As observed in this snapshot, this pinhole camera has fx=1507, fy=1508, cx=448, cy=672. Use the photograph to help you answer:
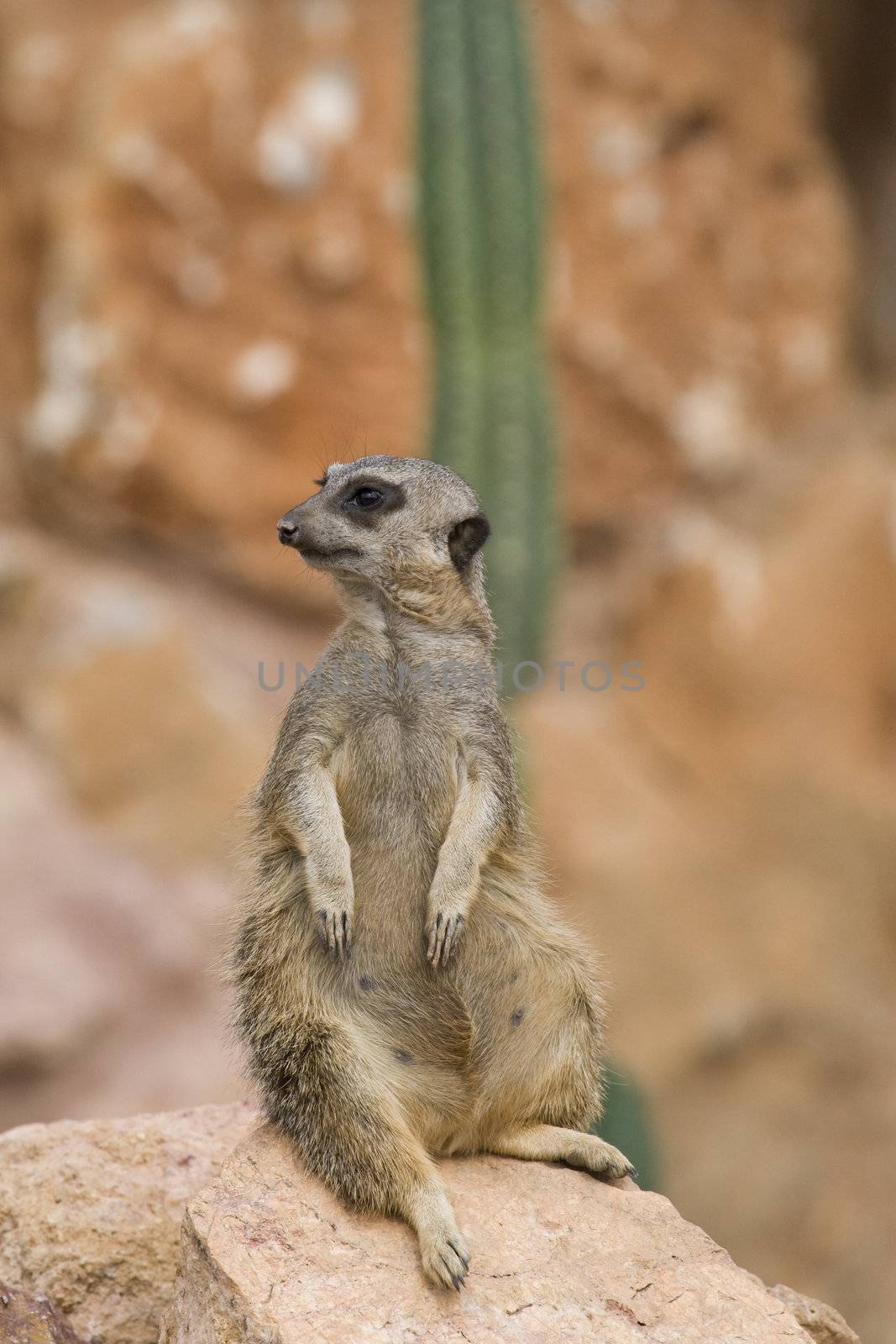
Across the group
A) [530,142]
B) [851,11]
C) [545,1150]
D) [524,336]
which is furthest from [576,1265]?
[851,11]

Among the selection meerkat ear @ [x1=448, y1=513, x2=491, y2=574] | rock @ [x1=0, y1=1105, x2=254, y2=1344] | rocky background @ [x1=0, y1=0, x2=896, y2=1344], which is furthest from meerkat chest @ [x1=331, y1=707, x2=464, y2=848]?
rocky background @ [x1=0, y1=0, x2=896, y2=1344]

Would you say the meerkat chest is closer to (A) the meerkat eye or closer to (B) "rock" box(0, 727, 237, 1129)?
(A) the meerkat eye

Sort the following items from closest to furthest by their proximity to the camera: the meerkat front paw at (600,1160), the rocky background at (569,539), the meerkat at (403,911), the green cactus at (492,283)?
the meerkat at (403,911)
the meerkat front paw at (600,1160)
the green cactus at (492,283)
the rocky background at (569,539)

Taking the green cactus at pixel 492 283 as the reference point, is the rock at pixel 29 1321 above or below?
below

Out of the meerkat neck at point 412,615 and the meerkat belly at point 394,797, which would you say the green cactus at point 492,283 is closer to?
the meerkat neck at point 412,615

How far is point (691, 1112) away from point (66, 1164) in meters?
3.42

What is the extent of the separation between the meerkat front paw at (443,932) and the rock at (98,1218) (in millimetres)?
628

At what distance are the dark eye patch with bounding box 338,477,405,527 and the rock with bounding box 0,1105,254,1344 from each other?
106 centimetres

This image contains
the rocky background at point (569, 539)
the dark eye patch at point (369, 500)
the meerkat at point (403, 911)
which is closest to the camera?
the meerkat at point (403, 911)

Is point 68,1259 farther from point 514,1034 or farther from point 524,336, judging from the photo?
point 524,336

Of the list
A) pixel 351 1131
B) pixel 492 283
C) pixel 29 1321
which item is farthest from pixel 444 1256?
pixel 492 283

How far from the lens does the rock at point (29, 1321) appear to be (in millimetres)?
1904

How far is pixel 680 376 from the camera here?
19.6ft

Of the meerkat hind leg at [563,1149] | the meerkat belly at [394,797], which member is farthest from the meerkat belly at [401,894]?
the meerkat hind leg at [563,1149]
